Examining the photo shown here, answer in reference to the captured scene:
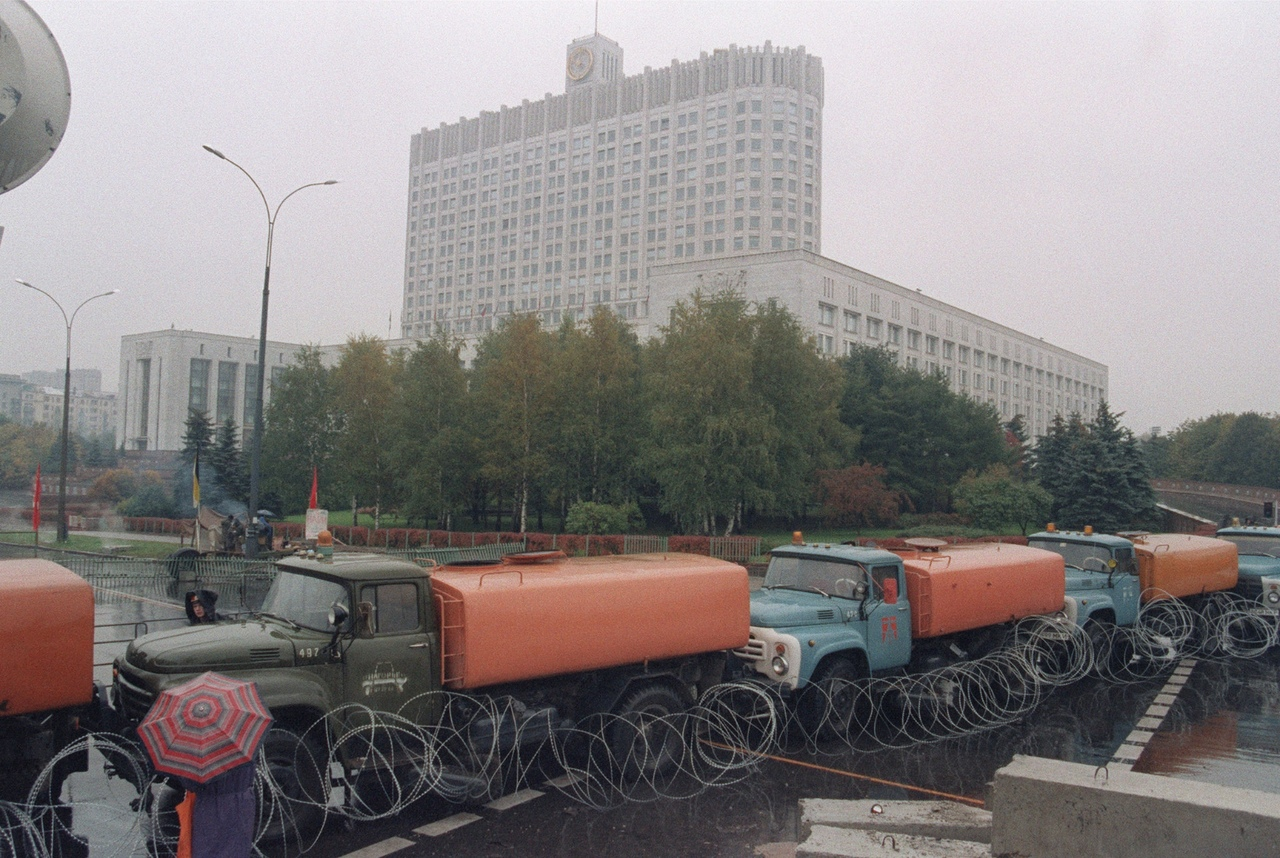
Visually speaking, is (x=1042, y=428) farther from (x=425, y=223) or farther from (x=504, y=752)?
(x=504, y=752)

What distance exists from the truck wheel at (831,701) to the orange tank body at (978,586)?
1.74 metres

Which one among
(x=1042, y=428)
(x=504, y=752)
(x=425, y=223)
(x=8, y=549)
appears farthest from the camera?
(x=425, y=223)

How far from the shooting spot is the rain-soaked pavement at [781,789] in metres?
8.05

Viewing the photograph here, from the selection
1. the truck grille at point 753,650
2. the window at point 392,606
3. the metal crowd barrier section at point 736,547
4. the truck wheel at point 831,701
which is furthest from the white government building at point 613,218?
the window at point 392,606

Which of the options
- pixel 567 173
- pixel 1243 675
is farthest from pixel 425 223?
pixel 1243 675

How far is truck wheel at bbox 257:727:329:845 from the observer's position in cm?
768

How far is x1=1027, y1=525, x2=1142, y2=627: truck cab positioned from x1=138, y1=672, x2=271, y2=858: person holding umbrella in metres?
14.5

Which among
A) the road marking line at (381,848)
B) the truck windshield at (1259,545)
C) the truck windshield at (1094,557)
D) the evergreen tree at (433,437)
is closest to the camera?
the road marking line at (381,848)

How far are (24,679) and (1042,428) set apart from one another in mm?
121242

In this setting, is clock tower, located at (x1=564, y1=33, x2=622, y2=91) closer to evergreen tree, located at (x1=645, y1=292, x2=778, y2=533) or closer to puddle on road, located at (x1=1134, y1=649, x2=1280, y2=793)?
evergreen tree, located at (x1=645, y1=292, x2=778, y2=533)

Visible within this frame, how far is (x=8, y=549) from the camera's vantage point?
37594mm

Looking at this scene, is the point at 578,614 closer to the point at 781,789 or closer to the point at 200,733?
the point at 781,789

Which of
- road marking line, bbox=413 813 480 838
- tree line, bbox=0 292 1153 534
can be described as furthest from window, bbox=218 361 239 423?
road marking line, bbox=413 813 480 838

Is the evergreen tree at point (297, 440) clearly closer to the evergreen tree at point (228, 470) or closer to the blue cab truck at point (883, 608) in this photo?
the evergreen tree at point (228, 470)
